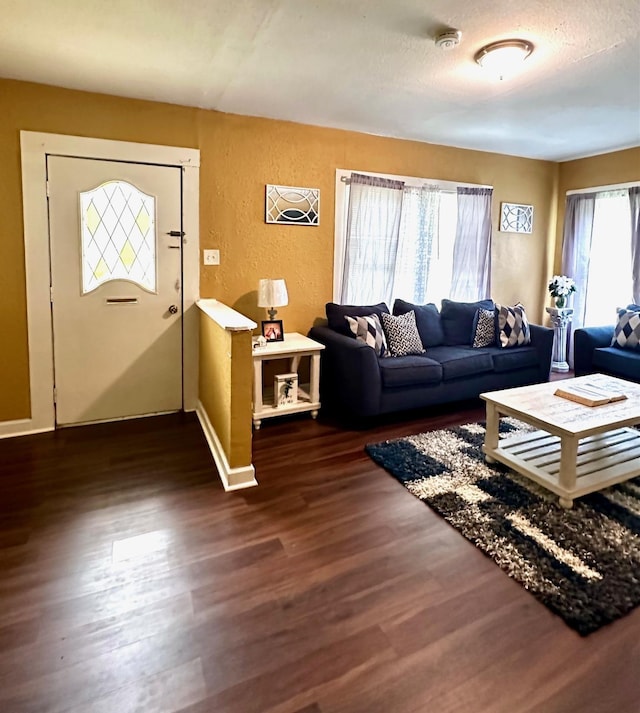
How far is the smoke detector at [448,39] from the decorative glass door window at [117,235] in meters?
2.17

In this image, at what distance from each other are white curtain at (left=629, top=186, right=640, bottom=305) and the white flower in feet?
1.85

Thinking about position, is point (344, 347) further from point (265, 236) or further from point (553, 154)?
point (553, 154)

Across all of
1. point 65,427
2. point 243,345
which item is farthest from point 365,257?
point 65,427

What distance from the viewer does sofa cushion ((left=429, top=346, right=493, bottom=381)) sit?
3760 millimetres

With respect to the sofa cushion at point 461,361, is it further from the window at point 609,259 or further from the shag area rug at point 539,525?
the window at point 609,259

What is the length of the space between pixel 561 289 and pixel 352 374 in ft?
9.65

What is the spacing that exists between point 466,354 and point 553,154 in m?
2.60

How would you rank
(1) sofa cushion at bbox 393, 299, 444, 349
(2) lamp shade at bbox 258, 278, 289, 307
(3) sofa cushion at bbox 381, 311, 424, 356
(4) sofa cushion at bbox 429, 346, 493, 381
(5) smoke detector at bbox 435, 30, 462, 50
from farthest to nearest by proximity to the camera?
(1) sofa cushion at bbox 393, 299, 444, 349 → (3) sofa cushion at bbox 381, 311, 424, 356 → (4) sofa cushion at bbox 429, 346, 493, 381 → (2) lamp shade at bbox 258, 278, 289, 307 → (5) smoke detector at bbox 435, 30, 462, 50

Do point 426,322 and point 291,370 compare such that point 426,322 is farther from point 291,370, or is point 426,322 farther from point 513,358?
point 291,370

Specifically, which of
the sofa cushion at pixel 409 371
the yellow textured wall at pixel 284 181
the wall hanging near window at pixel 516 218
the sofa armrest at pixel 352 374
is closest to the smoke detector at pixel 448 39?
the yellow textured wall at pixel 284 181

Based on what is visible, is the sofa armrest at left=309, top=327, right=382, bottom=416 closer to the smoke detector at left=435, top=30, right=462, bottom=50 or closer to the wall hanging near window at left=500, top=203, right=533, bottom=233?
the smoke detector at left=435, top=30, right=462, bottom=50

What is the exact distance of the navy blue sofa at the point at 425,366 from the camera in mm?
3463

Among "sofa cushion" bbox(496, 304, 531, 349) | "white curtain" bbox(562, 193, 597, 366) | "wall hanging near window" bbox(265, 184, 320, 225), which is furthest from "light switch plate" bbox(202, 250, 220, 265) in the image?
"white curtain" bbox(562, 193, 597, 366)

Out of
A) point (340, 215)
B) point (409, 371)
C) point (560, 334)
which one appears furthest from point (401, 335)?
point (560, 334)
